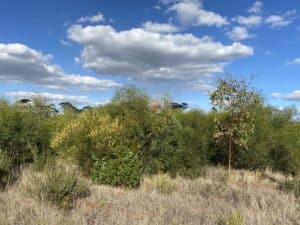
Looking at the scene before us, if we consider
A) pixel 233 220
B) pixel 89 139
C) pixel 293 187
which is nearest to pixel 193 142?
pixel 89 139

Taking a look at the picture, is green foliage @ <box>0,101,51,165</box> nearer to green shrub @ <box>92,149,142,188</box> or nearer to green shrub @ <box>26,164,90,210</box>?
green shrub @ <box>92,149,142,188</box>

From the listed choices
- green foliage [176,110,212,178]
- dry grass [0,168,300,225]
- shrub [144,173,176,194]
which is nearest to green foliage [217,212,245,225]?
dry grass [0,168,300,225]

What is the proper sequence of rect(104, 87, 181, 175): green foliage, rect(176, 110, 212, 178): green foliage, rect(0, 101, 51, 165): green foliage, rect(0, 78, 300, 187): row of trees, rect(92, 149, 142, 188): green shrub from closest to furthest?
rect(92, 149, 142, 188): green shrub < rect(0, 78, 300, 187): row of trees < rect(0, 101, 51, 165): green foliage < rect(104, 87, 181, 175): green foliage < rect(176, 110, 212, 178): green foliage

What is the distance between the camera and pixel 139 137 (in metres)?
16.6

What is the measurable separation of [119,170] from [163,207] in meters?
4.28

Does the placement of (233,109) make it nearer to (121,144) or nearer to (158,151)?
(158,151)

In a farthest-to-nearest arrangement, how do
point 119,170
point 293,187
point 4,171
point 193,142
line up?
point 193,142
point 119,170
point 293,187
point 4,171

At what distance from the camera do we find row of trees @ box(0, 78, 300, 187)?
50.3 ft

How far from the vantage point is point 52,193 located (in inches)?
428

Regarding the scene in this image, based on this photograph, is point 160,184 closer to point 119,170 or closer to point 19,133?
point 119,170

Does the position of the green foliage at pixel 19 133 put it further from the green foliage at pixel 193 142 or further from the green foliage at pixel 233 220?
the green foliage at pixel 233 220

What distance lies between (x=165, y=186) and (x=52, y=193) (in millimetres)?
4137

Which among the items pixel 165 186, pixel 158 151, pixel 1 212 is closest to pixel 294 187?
pixel 165 186

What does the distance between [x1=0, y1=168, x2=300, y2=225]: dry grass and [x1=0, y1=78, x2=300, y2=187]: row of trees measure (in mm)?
1356
